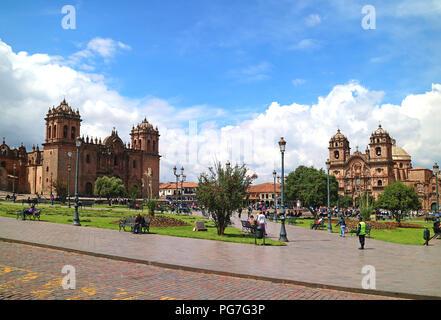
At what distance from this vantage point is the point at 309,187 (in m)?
47.7

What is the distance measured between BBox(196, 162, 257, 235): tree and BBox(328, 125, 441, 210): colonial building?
72773 millimetres

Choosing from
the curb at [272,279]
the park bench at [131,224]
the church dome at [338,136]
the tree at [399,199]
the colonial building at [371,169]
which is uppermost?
the church dome at [338,136]

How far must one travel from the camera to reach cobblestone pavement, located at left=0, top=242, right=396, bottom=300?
22.0 ft

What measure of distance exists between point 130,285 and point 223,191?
34.6ft

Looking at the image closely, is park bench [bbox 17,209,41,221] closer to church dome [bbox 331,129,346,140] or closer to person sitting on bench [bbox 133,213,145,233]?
person sitting on bench [bbox 133,213,145,233]

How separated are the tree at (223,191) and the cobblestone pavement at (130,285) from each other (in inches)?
321

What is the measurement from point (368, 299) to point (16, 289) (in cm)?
656

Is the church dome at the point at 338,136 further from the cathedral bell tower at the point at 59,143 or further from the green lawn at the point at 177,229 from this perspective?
the green lawn at the point at 177,229

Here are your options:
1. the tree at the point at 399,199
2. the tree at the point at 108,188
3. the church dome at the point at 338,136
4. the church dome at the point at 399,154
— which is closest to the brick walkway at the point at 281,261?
the tree at the point at 399,199

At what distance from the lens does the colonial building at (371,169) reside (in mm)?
88381

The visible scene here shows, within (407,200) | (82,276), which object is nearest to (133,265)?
(82,276)

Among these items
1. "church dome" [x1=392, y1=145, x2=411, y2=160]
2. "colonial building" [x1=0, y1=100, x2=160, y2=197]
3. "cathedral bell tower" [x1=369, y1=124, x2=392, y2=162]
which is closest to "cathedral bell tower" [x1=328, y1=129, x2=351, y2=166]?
"cathedral bell tower" [x1=369, y1=124, x2=392, y2=162]
